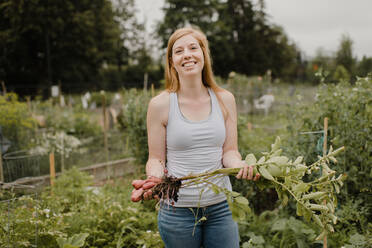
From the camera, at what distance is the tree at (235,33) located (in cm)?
2447

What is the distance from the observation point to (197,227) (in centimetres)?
149

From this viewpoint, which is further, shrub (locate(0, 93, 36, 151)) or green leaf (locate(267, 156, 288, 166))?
shrub (locate(0, 93, 36, 151))

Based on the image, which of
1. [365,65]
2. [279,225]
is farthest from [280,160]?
[365,65]

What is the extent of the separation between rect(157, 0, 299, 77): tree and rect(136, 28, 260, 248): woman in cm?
2301

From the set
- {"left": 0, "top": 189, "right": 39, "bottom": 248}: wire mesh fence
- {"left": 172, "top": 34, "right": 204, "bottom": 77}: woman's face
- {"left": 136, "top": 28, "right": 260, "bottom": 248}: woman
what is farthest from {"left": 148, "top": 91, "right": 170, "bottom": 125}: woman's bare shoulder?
{"left": 0, "top": 189, "right": 39, "bottom": 248}: wire mesh fence

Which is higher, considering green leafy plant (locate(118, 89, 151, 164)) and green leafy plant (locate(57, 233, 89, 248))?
green leafy plant (locate(118, 89, 151, 164))

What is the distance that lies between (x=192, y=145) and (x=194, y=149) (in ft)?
0.08

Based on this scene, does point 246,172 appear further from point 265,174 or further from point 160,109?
point 160,109

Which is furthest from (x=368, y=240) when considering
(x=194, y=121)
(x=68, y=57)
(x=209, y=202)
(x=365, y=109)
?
(x=68, y=57)

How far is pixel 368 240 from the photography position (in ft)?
6.54

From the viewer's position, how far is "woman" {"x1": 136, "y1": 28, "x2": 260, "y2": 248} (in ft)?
4.81

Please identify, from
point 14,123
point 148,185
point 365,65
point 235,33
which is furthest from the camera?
point 235,33

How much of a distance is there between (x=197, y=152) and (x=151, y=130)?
0.78ft

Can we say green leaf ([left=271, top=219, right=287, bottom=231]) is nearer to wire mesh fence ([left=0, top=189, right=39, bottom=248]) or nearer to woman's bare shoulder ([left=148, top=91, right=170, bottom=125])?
woman's bare shoulder ([left=148, top=91, right=170, bottom=125])
